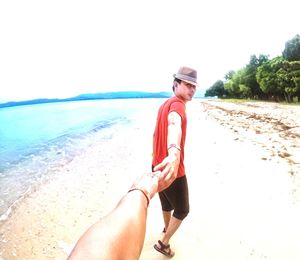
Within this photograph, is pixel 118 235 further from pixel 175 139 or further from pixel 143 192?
pixel 175 139

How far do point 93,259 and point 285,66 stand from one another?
60382mm

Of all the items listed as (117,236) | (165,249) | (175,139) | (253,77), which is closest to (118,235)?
(117,236)

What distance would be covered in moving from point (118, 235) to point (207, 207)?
203 inches

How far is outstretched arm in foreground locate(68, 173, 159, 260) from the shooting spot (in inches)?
43.1

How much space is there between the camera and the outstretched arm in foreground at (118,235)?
43.1 inches

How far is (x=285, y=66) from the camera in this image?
54375 mm

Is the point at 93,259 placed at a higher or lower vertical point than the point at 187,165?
higher

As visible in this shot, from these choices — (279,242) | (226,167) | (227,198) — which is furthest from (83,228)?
(226,167)

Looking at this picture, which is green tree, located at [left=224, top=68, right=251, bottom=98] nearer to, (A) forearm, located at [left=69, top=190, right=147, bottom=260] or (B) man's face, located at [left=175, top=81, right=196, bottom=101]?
(B) man's face, located at [left=175, top=81, right=196, bottom=101]

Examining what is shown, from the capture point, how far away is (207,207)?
605cm

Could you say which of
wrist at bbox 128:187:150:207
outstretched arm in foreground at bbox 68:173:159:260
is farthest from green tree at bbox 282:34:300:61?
outstretched arm in foreground at bbox 68:173:159:260

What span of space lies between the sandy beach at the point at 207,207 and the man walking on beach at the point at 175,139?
42.4 inches

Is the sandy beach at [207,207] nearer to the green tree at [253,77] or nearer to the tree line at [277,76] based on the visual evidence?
the tree line at [277,76]

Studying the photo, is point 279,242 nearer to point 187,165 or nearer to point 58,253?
point 58,253
